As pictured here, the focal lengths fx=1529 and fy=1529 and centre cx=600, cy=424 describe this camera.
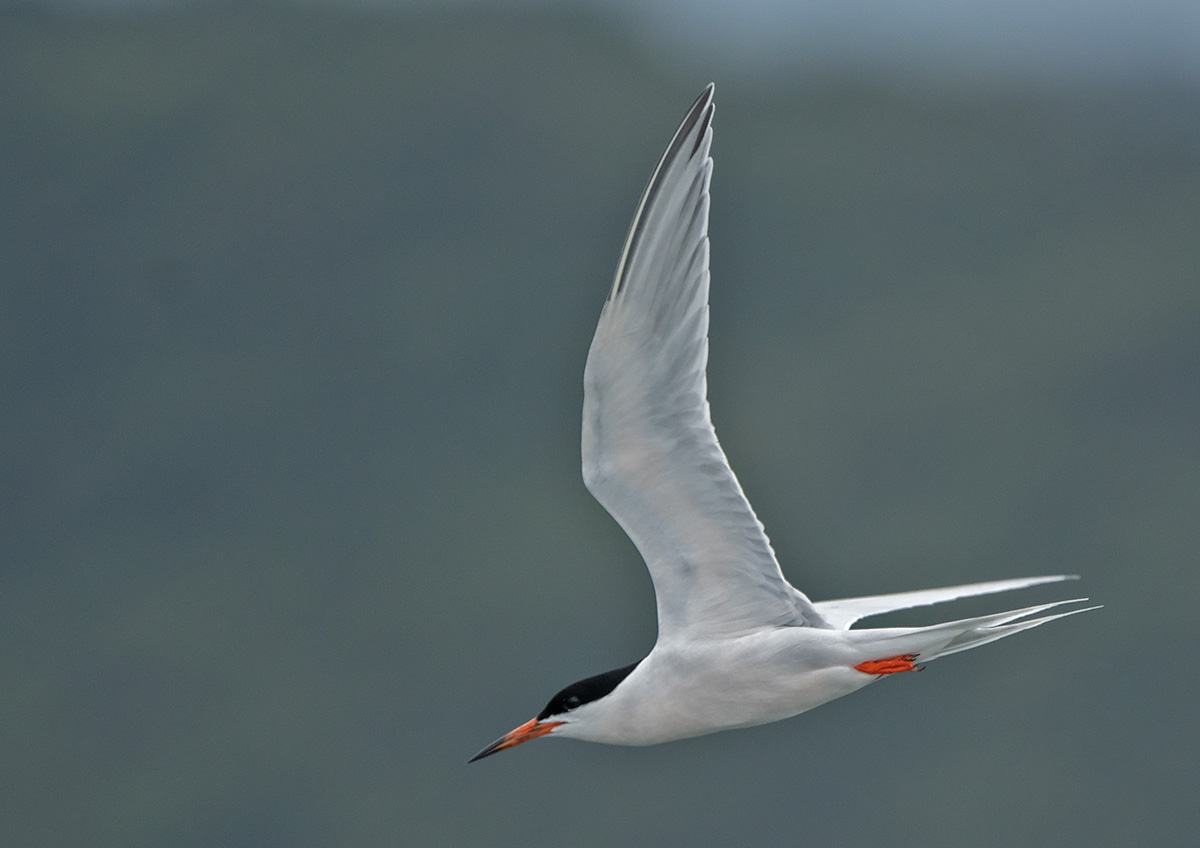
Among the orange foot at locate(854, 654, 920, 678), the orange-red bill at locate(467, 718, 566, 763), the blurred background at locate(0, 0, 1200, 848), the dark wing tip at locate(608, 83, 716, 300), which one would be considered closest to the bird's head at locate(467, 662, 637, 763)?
the orange-red bill at locate(467, 718, 566, 763)

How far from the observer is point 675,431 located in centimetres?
459

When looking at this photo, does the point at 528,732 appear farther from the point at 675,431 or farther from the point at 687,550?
the point at 675,431

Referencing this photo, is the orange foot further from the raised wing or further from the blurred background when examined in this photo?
the blurred background

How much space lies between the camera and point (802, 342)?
2111 inches

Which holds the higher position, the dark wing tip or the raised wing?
the dark wing tip

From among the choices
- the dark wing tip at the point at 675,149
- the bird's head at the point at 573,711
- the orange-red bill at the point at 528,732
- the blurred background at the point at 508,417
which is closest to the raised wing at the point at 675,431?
the dark wing tip at the point at 675,149

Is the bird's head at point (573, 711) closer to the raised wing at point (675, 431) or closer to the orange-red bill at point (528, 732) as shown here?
the orange-red bill at point (528, 732)

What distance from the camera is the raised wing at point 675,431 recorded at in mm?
4336

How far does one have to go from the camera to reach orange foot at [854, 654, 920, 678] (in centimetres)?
458

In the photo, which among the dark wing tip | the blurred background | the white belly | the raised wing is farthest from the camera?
the blurred background

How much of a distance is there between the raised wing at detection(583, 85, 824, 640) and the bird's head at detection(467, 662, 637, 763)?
0.25 metres

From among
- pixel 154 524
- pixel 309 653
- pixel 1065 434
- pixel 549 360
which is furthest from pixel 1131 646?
pixel 154 524

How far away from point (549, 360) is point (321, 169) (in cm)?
1577

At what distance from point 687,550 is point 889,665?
716 mm
